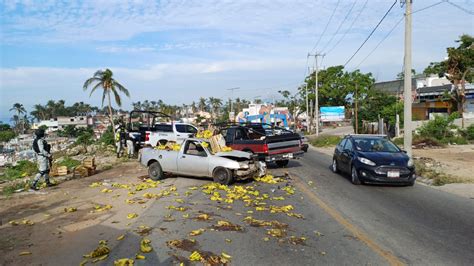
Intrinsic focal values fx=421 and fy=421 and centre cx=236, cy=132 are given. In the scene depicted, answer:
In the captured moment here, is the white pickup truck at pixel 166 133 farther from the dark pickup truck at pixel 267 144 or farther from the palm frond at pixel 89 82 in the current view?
the palm frond at pixel 89 82

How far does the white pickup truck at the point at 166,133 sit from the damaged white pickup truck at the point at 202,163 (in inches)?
376

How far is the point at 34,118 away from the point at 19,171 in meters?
108

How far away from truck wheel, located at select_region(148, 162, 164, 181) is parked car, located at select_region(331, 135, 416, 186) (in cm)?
651

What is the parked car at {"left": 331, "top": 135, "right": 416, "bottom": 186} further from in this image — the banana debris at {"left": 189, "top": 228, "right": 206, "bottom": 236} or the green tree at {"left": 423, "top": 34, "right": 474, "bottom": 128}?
the green tree at {"left": 423, "top": 34, "right": 474, "bottom": 128}

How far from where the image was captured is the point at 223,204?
402 inches

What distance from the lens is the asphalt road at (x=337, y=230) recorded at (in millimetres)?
6137

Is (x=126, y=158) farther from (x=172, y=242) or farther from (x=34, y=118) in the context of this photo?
(x=34, y=118)

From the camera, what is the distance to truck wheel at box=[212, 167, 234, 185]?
1319cm

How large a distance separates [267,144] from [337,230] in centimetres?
987

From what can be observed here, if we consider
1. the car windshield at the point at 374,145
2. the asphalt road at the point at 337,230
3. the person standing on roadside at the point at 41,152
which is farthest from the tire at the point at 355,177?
the person standing on roadside at the point at 41,152

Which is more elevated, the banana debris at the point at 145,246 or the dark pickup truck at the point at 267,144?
the dark pickup truck at the point at 267,144

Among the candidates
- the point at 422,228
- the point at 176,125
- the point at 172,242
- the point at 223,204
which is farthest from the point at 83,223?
the point at 176,125

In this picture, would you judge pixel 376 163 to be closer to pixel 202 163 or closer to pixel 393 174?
pixel 393 174

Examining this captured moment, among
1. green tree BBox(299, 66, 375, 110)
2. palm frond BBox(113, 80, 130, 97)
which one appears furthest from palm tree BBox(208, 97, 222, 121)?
palm frond BBox(113, 80, 130, 97)
